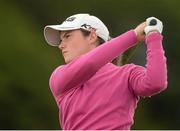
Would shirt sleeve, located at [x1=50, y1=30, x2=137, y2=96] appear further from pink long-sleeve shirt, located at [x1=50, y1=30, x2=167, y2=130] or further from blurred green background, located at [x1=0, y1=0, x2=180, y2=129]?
blurred green background, located at [x1=0, y1=0, x2=180, y2=129]

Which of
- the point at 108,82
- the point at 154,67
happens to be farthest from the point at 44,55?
the point at 154,67

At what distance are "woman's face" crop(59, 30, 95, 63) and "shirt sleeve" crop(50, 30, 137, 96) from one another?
0.09m

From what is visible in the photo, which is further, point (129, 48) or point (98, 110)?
point (129, 48)

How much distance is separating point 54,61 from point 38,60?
0.30 metres

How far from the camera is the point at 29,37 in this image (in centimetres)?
1048

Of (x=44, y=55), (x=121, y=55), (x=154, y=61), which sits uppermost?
(x=154, y=61)

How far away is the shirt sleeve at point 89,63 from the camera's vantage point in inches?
145

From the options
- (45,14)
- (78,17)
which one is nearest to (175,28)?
(45,14)

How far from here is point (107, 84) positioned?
3.81m

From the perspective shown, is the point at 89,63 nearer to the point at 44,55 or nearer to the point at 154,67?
the point at 154,67

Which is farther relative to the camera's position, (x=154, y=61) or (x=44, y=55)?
(x=44, y=55)

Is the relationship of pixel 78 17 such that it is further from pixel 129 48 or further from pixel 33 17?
pixel 33 17

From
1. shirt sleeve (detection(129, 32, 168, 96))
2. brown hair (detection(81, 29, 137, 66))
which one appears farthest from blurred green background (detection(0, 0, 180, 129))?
shirt sleeve (detection(129, 32, 168, 96))

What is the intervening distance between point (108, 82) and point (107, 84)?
11 millimetres
